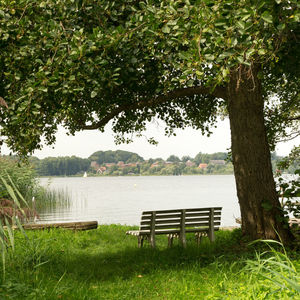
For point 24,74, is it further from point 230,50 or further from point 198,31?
point 230,50

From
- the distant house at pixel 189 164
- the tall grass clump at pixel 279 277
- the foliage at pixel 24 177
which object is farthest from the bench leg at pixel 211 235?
the distant house at pixel 189 164

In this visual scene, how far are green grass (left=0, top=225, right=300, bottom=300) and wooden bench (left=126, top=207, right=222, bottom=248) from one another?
16.6 inches

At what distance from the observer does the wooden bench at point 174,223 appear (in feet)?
28.5

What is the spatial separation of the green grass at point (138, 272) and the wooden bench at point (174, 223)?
42cm

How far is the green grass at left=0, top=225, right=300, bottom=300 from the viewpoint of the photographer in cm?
476

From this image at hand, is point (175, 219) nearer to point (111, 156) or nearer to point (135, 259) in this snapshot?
point (135, 259)

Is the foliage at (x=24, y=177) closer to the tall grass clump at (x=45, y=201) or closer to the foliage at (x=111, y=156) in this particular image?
the tall grass clump at (x=45, y=201)

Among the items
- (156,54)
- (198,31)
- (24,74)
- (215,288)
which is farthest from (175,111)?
(215,288)

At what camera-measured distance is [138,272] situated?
689 centimetres

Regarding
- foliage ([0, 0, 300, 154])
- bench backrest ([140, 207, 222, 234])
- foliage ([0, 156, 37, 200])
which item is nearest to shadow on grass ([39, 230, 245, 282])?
bench backrest ([140, 207, 222, 234])

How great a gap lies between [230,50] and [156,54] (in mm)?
2429

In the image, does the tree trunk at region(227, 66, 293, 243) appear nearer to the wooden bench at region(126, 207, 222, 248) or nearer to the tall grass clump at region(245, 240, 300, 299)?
the wooden bench at region(126, 207, 222, 248)

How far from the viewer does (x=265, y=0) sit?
4617 mm

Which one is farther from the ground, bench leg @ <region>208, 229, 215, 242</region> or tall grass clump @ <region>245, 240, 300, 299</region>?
tall grass clump @ <region>245, 240, 300, 299</region>
